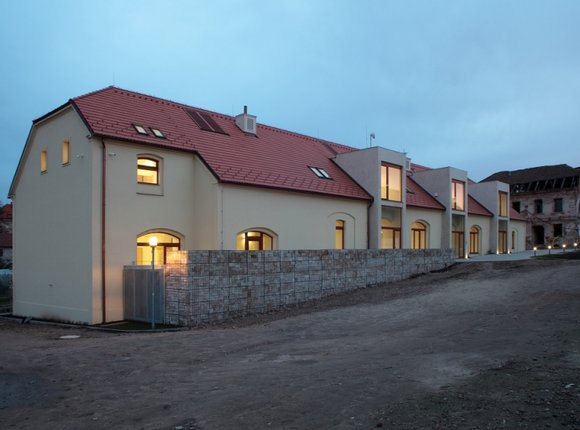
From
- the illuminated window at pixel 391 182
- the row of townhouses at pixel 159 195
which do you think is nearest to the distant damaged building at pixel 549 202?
the illuminated window at pixel 391 182

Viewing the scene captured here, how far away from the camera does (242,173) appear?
19.8 metres

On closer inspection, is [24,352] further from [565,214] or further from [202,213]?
[565,214]

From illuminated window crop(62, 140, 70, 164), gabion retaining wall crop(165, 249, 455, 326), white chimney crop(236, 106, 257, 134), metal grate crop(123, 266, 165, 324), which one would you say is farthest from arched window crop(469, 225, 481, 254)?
illuminated window crop(62, 140, 70, 164)

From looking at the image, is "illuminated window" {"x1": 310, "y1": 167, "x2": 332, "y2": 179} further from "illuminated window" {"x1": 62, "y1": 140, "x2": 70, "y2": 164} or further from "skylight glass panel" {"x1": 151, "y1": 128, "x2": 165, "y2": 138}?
"illuminated window" {"x1": 62, "y1": 140, "x2": 70, "y2": 164}

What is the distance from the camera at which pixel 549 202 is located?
4934cm

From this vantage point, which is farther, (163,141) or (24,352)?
(163,141)

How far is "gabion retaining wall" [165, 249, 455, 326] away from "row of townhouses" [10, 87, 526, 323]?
3212mm

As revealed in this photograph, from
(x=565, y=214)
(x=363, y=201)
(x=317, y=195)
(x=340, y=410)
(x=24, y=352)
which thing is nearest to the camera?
(x=340, y=410)

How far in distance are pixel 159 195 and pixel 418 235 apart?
1722 centimetres

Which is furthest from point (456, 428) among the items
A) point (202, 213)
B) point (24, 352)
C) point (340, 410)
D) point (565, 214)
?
point (565, 214)

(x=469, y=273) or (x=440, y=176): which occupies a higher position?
(x=440, y=176)

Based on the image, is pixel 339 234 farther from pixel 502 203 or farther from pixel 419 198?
pixel 502 203

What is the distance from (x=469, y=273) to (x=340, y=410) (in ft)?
54.8

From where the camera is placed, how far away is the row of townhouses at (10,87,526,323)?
16.6m
